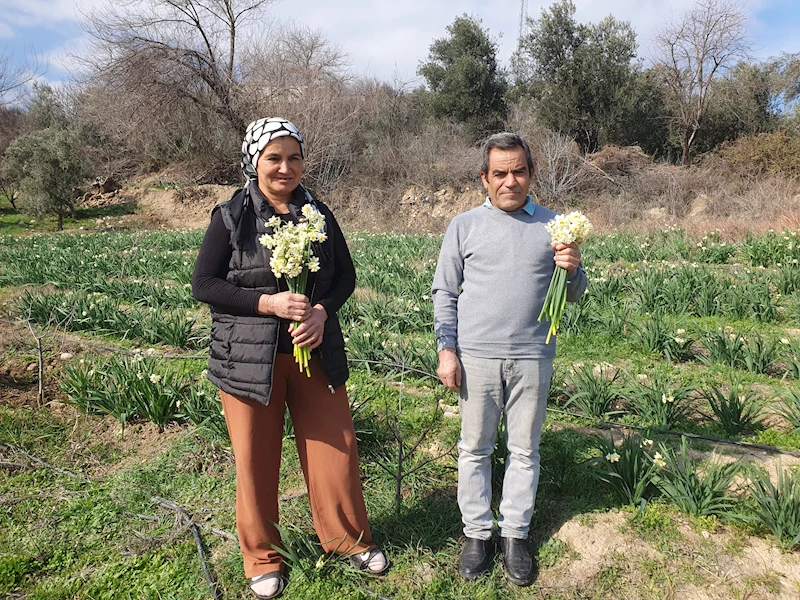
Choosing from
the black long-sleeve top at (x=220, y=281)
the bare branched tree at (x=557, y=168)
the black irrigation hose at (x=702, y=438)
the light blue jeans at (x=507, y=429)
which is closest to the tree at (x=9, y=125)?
the bare branched tree at (x=557, y=168)

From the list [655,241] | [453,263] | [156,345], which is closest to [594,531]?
[453,263]

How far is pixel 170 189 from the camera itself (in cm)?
2166

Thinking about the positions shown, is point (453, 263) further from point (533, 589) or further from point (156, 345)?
point (156, 345)

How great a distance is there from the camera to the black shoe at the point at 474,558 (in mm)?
2246

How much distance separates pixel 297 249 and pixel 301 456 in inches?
35.6

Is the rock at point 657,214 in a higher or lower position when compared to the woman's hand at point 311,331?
higher

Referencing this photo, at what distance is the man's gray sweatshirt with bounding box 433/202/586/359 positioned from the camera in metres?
2.16

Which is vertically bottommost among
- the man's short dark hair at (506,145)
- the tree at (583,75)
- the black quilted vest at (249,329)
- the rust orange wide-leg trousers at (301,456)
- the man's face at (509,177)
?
the rust orange wide-leg trousers at (301,456)

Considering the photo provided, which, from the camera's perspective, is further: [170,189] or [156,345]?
[170,189]

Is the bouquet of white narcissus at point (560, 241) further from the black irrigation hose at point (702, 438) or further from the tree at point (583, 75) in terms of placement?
the tree at point (583, 75)

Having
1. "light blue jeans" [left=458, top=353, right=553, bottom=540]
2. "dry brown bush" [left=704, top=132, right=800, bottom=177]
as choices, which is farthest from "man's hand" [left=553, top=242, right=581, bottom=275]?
"dry brown bush" [left=704, top=132, right=800, bottom=177]

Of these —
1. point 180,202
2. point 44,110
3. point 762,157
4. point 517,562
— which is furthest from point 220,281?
point 44,110

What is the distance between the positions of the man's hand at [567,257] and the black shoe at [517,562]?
3.78ft

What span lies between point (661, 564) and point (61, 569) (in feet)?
8.38
